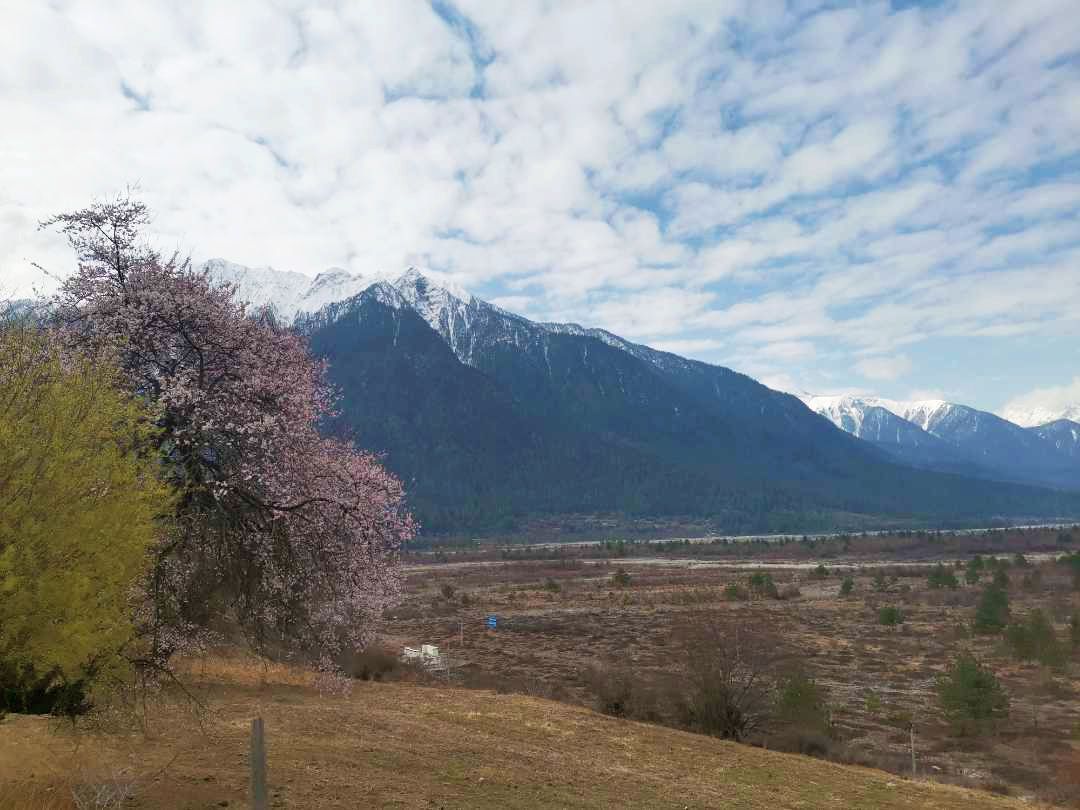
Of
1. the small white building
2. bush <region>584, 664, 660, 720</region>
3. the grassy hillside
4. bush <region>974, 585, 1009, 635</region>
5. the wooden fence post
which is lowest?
the small white building

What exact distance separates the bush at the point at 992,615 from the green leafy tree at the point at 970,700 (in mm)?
29092

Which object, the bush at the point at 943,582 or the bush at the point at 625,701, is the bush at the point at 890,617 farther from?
the bush at the point at 625,701

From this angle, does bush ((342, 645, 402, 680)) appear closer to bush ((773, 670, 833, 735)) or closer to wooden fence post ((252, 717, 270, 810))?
bush ((773, 670, 833, 735))

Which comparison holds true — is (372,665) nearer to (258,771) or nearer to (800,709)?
(800,709)

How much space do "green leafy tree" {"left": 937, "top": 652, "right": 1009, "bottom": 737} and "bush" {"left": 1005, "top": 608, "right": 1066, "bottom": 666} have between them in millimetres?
14920

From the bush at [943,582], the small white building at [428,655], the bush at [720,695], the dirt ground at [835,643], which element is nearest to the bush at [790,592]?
the dirt ground at [835,643]

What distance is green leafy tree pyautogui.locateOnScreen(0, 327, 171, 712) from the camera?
822 centimetres

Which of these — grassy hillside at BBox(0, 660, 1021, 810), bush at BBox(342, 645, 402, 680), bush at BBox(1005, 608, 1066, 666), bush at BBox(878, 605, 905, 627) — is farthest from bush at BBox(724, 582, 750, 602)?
grassy hillside at BBox(0, 660, 1021, 810)

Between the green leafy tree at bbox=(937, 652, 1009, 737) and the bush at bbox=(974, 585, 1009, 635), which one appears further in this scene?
the bush at bbox=(974, 585, 1009, 635)

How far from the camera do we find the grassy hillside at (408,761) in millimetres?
13508

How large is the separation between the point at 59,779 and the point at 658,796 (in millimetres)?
12072

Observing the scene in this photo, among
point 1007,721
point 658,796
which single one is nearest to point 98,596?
point 658,796

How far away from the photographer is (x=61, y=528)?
8.50 meters

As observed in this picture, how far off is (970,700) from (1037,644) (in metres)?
18.0
